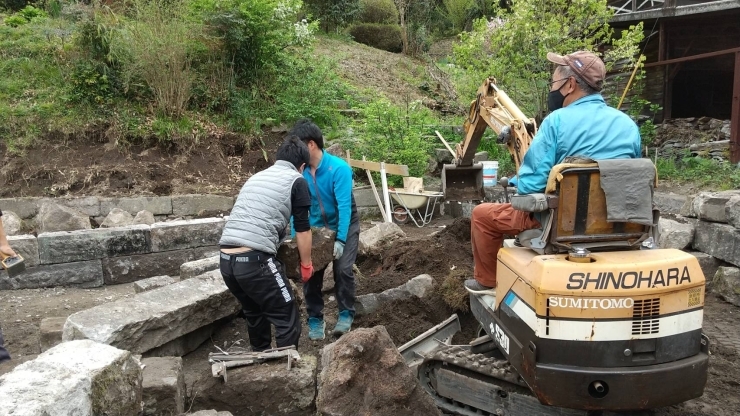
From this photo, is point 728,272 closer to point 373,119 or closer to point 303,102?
point 373,119

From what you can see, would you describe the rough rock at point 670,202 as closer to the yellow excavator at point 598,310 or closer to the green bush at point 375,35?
the yellow excavator at point 598,310

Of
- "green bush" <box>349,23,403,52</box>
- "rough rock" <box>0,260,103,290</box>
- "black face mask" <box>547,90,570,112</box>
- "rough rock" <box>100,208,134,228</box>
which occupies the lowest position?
"rough rock" <box>0,260,103,290</box>

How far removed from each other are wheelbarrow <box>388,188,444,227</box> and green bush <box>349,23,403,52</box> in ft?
39.9

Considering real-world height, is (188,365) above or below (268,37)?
below

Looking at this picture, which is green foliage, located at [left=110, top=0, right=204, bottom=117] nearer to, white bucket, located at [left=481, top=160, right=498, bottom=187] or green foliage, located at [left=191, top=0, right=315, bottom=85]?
green foliage, located at [left=191, top=0, right=315, bottom=85]

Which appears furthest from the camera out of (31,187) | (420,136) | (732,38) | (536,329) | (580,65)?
(732,38)

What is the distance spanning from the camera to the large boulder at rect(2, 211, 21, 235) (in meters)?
7.65

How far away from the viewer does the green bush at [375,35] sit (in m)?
20.8

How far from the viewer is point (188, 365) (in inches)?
189

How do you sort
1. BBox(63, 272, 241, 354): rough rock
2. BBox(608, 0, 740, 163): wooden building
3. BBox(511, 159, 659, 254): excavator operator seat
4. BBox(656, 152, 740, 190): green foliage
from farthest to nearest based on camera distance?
1. BBox(608, 0, 740, 163): wooden building
2. BBox(656, 152, 740, 190): green foliage
3. BBox(63, 272, 241, 354): rough rock
4. BBox(511, 159, 659, 254): excavator operator seat

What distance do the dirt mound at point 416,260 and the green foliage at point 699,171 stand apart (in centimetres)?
440

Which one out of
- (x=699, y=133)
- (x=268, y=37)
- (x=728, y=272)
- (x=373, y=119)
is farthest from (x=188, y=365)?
(x=699, y=133)

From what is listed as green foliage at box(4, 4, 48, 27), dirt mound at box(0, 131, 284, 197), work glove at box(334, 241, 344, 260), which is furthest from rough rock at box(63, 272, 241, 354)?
green foliage at box(4, 4, 48, 27)

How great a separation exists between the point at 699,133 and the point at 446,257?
828 centimetres
